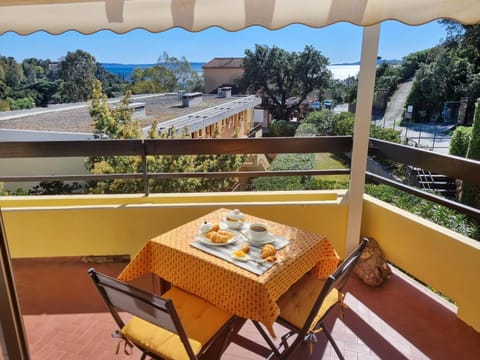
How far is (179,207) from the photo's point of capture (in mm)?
2832

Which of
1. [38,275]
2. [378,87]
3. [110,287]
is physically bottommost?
[38,275]

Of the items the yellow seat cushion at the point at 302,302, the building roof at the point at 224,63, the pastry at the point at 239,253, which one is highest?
the building roof at the point at 224,63

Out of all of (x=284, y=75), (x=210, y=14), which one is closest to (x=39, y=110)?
(x=284, y=75)

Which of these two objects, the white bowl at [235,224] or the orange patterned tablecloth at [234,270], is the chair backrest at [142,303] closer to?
the orange patterned tablecloth at [234,270]

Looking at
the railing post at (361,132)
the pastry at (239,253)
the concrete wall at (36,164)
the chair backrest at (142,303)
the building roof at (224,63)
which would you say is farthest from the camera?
the building roof at (224,63)

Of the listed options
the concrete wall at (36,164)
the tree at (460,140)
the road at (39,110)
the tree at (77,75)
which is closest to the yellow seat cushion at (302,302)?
the concrete wall at (36,164)

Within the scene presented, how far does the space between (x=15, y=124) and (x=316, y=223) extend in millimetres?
9314

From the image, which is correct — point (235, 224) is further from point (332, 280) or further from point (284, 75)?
point (284, 75)

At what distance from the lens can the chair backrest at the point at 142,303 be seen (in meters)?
1.26

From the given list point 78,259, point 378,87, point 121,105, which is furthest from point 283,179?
point 121,105

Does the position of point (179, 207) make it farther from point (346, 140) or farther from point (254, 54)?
point (254, 54)

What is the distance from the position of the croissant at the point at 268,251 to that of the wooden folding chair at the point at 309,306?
1.04 ft

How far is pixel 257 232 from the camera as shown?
74.5 inches

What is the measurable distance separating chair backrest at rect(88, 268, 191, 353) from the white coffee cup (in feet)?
2.31
